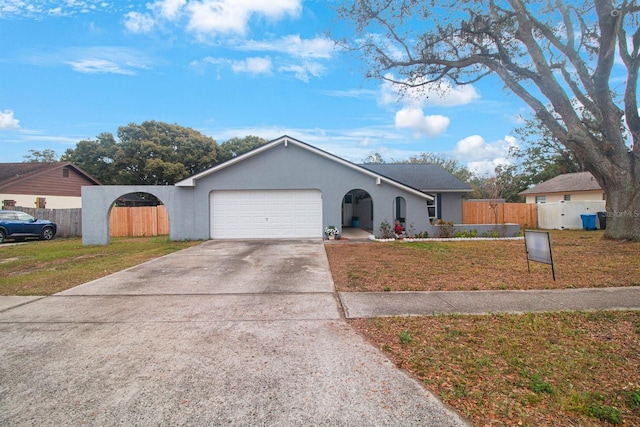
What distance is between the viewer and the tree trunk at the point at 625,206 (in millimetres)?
12352

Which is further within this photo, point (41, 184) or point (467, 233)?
point (41, 184)

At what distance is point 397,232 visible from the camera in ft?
48.1

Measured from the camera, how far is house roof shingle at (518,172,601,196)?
23995 millimetres

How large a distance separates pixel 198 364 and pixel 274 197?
1179cm

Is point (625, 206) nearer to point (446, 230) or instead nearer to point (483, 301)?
point (446, 230)

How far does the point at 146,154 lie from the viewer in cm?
3081

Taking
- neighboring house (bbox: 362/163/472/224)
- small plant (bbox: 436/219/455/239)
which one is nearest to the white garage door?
small plant (bbox: 436/219/455/239)

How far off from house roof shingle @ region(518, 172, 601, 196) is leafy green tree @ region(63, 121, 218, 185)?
95.5ft

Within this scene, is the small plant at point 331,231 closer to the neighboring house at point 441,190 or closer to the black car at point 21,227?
the neighboring house at point 441,190

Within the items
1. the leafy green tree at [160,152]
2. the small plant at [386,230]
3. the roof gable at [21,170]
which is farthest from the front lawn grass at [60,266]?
the leafy green tree at [160,152]

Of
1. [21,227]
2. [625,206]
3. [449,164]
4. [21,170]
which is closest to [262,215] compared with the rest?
[21,227]

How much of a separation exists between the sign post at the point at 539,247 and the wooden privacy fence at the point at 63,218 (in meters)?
21.7

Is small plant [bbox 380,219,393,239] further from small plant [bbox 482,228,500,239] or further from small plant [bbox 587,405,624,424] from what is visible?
small plant [bbox 587,405,624,424]

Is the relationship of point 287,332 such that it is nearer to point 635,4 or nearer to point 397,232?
point 397,232
